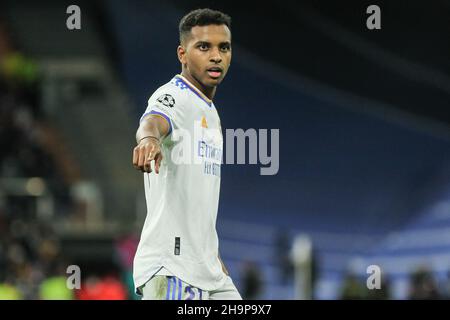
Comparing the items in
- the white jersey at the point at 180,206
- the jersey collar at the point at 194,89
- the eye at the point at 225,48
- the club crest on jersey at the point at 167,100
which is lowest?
the white jersey at the point at 180,206

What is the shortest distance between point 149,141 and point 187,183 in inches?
20.9

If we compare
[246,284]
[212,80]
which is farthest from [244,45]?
[212,80]

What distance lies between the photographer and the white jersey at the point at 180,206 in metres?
4.25

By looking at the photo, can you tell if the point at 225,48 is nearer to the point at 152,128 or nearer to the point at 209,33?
the point at 209,33

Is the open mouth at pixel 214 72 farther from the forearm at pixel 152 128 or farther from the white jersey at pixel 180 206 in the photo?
the forearm at pixel 152 128

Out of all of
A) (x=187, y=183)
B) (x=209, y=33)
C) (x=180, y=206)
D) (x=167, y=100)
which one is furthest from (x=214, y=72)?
(x=180, y=206)

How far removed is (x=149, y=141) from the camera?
12.6 ft

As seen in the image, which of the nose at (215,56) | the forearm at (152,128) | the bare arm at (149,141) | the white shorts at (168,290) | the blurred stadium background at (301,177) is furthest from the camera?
the blurred stadium background at (301,177)

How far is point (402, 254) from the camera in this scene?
496 inches

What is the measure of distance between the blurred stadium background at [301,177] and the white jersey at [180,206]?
10.5 ft

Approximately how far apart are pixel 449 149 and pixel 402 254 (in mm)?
1819

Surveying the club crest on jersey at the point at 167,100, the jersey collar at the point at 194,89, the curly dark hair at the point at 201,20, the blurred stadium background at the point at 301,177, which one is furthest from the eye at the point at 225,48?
the blurred stadium background at the point at 301,177
